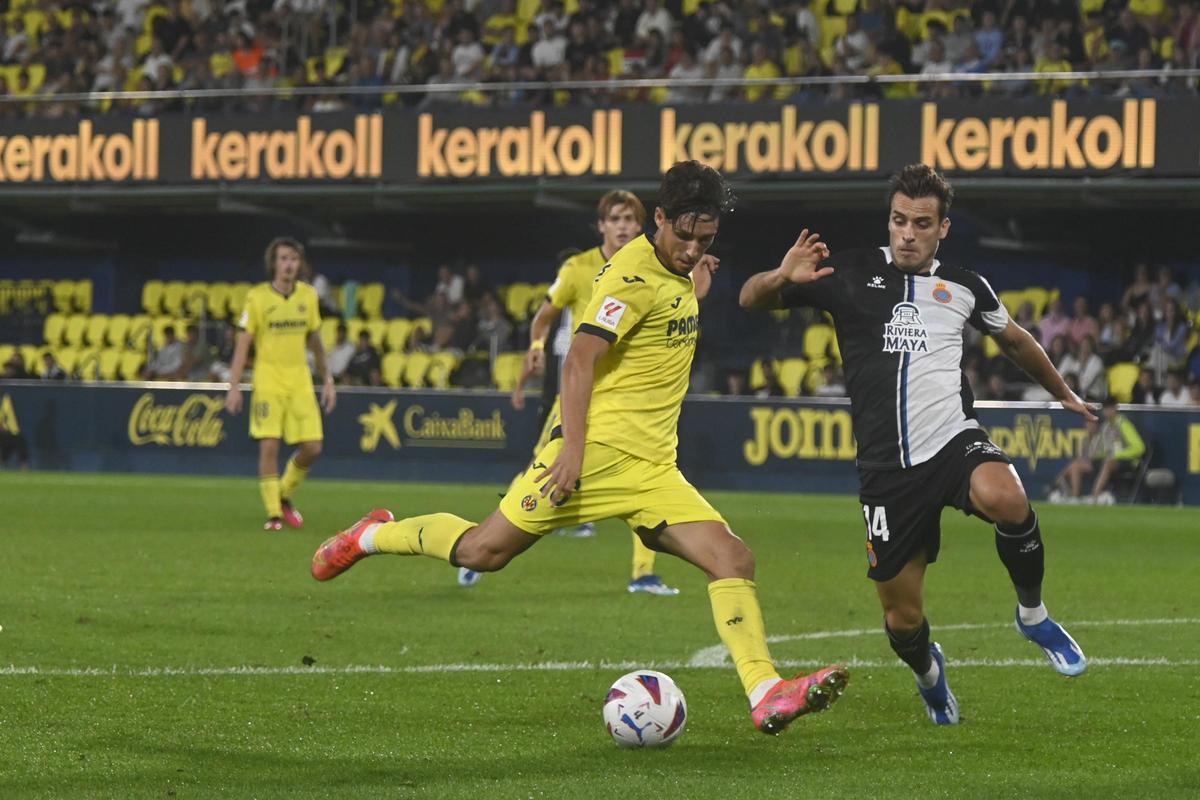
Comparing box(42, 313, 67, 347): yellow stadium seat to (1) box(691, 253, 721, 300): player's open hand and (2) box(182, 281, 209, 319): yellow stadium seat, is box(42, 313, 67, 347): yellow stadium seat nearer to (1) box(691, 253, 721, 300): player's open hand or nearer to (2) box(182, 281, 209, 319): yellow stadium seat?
(2) box(182, 281, 209, 319): yellow stadium seat

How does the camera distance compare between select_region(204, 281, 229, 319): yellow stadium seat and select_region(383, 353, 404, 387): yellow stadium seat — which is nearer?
select_region(383, 353, 404, 387): yellow stadium seat

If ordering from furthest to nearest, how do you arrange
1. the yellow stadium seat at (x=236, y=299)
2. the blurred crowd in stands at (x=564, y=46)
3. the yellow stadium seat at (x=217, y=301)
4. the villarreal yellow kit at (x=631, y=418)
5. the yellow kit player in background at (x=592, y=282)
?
the yellow stadium seat at (x=217, y=301), the yellow stadium seat at (x=236, y=299), the blurred crowd in stands at (x=564, y=46), the yellow kit player in background at (x=592, y=282), the villarreal yellow kit at (x=631, y=418)

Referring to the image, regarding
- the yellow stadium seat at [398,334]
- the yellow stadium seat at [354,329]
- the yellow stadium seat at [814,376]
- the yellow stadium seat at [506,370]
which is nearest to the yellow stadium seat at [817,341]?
the yellow stadium seat at [814,376]

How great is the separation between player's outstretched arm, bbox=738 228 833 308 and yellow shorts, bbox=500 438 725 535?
2.20 ft

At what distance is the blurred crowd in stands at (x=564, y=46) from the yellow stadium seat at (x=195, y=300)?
10.9 feet

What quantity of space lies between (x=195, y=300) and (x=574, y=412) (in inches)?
945

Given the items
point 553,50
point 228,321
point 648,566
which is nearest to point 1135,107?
point 553,50

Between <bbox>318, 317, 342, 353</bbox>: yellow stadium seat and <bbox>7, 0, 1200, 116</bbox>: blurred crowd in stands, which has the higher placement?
<bbox>7, 0, 1200, 116</bbox>: blurred crowd in stands

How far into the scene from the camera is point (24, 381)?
24953 millimetres

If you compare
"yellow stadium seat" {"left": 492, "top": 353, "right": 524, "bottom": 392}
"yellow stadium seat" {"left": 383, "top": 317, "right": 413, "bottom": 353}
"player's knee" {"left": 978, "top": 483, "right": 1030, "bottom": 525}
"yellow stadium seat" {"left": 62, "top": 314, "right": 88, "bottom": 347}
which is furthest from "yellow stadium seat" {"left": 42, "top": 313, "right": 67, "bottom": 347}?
"player's knee" {"left": 978, "top": 483, "right": 1030, "bottom": 525}

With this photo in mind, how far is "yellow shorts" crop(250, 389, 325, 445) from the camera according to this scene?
580 inches

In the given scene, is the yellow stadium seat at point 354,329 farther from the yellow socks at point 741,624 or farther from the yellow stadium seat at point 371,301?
the yellow socks at point 741,624

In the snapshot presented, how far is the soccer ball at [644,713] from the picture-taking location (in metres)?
5.97

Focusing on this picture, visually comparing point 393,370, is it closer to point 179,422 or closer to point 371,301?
point 179,422
